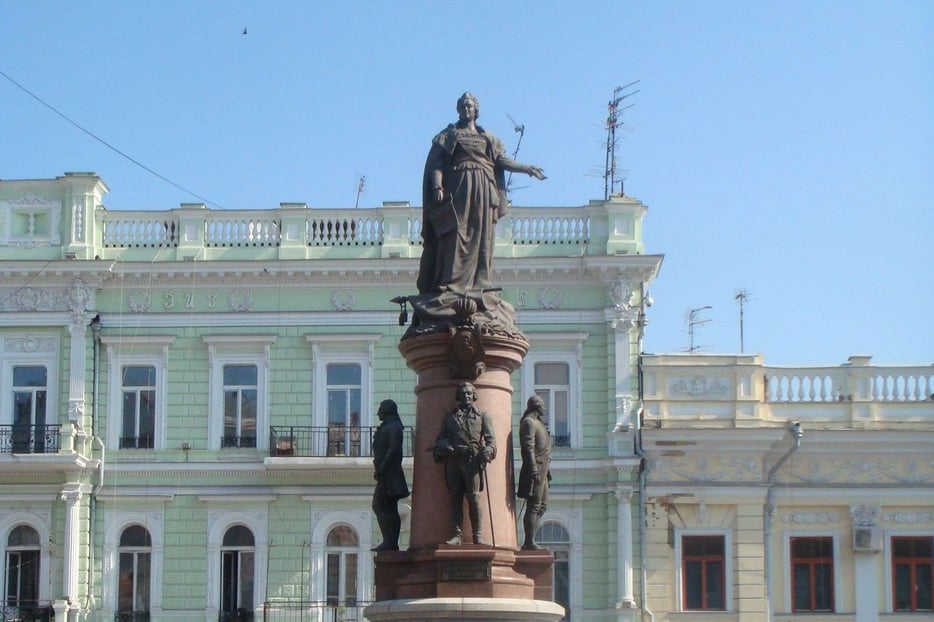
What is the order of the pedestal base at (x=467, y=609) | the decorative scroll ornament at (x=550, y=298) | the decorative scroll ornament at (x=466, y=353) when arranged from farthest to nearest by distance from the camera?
the decorative scroll ornament at (x=550, y=298), the decorative scroll ornament at (x=466, y=353), the pedestal base at (x=467, y=609)

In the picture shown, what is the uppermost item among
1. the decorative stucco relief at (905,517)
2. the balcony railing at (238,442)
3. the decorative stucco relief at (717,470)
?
the balcony railing at (238,442)

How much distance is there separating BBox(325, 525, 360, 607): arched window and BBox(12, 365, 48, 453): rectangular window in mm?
6077

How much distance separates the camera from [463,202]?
15.7 metres

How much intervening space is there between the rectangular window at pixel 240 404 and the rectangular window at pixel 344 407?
1.55 m

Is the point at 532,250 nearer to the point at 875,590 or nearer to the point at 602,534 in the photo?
the point at 602,534

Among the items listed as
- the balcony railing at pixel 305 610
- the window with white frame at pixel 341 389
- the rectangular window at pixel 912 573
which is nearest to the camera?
the balcony railing at pixel 305 610

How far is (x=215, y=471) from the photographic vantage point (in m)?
35.7

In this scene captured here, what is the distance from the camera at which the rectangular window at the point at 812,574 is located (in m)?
35.4

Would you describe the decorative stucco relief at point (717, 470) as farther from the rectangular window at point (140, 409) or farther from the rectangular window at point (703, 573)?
the rectangular window at point (140, 409)

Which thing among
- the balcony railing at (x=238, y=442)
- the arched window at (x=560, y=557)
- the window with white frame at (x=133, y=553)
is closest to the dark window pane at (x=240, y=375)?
the balcony railing at (x=238, y=442)

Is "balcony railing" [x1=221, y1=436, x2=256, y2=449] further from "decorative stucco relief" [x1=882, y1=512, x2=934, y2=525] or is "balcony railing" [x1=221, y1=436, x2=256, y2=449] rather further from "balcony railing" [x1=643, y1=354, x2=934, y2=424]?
"decorative stucco relief" [x1=882, y1=512, x2=934, y2=525]

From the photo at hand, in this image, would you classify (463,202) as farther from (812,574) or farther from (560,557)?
(812,574)

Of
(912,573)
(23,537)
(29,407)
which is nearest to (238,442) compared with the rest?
(29,407)

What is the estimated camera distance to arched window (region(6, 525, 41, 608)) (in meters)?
35.5
